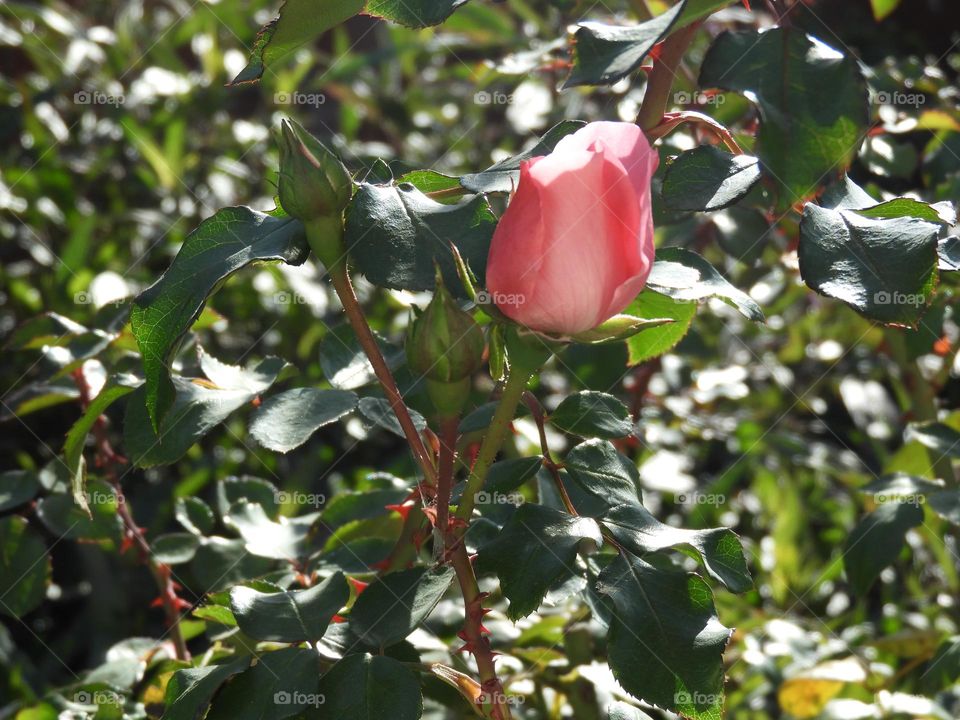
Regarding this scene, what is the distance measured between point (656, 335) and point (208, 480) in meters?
1.01

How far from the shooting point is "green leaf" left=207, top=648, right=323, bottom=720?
20.8 inches

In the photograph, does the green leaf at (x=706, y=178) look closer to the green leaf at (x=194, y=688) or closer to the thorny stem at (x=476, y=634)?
the thorny stem at (x=476, y=634)

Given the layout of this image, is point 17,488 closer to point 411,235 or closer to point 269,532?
point 269,532

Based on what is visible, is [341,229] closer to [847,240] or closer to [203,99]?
[847,240]

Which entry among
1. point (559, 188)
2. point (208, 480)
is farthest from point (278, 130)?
point (208, 480)

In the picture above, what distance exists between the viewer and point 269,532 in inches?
31.3

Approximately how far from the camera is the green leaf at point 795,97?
0.58m

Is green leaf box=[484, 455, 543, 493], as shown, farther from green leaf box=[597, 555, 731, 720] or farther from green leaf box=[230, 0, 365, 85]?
green leaf box=[230, 0, 365, 85]
